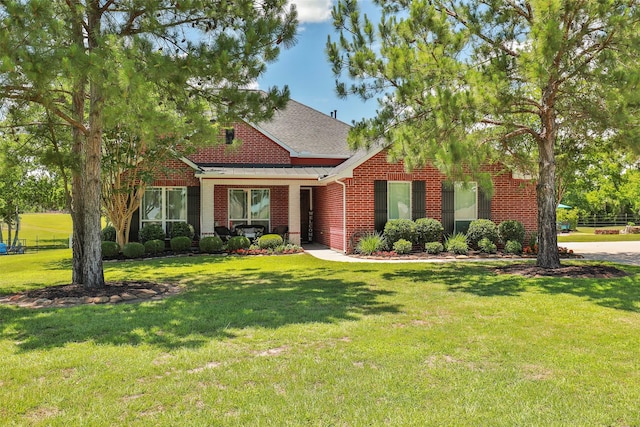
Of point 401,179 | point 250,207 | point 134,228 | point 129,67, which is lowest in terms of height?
point 134,228

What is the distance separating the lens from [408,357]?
4.53 meters

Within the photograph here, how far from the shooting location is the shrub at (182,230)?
53.3ft

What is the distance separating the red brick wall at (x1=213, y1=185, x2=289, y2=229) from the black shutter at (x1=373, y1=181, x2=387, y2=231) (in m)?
4.56

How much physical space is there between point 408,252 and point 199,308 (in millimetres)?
8814

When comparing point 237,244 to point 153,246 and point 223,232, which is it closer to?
point 223,232

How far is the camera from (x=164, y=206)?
17.2 metres

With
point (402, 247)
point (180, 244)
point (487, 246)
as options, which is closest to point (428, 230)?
point (402, 247)

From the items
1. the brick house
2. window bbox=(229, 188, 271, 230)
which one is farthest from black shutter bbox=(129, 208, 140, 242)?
window bbox=(229, 188, 271, 230)

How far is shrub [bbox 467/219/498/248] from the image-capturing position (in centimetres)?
1488

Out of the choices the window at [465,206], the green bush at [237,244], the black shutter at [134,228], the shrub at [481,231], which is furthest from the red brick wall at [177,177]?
the shrub at [481,231]

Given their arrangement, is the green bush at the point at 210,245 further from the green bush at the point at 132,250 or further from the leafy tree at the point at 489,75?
the leafy tree at the point at 489,75

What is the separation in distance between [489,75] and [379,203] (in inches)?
264

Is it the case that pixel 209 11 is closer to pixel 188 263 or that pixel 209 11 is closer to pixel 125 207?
pixel 188 263

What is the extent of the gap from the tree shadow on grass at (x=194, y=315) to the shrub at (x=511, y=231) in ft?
26.7
